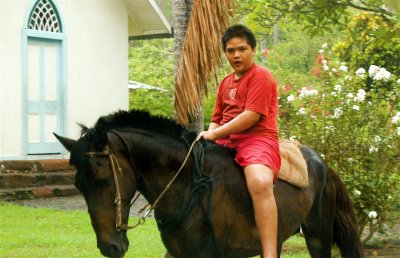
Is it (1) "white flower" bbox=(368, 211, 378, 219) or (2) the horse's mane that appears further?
(1) "white flower" bbox=(368, 211, 378, 219)

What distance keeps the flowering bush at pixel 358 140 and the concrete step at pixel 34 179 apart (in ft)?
20.1

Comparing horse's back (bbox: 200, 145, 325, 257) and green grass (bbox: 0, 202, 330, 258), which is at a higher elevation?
horse's back (bbox: 200, 145, 325, 257)

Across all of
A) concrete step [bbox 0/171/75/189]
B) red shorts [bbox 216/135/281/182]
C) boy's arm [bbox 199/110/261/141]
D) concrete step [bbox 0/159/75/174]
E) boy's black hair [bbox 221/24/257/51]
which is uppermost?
boy's black hair [bbox 221/24/257/51]

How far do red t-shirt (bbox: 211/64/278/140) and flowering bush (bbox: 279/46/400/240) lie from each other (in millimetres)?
3897

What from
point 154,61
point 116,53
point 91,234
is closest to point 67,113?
point 116,53

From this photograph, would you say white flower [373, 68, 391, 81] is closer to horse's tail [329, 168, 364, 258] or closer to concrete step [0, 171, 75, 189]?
horse's tail [329, 168, 364, 258]

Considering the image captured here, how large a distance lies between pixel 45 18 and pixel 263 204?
10983 millimetres

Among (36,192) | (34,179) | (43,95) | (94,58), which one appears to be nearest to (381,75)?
(36,192)

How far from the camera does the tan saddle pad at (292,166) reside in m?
5.64

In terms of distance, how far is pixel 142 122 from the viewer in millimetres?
5031

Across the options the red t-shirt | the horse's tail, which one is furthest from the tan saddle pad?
the horse's tail

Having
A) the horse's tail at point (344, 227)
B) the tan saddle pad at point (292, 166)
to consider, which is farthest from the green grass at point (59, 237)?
the tan saddle pad at point (292, 166)

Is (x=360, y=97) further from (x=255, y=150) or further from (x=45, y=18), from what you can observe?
(x=45, y=18)

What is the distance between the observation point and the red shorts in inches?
203
